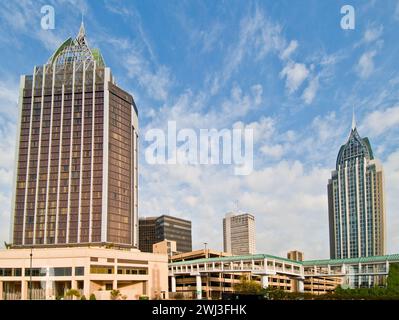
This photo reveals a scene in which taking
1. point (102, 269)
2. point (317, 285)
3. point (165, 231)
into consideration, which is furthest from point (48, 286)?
point (165, 231)

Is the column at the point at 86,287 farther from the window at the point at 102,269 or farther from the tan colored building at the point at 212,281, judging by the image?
the tan colored building at the point at 212,281

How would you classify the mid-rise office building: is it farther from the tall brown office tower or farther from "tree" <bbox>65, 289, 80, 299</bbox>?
"tree" <bbox>65, 289, 80, 299</bbox>

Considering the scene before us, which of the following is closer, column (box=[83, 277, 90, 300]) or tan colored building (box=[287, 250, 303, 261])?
column (box=[83, 277, 90, 300])

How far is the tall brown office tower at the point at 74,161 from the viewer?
86.9 m

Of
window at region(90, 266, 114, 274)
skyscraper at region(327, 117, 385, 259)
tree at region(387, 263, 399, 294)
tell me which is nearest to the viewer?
tree at region(387, 263, 399, 294)

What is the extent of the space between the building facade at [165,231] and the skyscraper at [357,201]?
50438mm

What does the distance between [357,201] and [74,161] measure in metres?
95.2

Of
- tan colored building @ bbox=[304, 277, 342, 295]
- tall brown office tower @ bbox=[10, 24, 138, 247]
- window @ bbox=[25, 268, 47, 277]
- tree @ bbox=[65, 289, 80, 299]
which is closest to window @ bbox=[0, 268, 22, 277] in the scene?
window @ bbox=[25, 268, 47, 277]

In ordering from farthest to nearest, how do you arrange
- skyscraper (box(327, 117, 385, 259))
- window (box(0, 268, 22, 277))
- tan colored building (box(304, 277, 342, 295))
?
1. skyscraper (box(327, 117, 385, 259))
2. tan colored building (box(304, 277, 342, 295))
3. window (box(0, 268, 22, 277))

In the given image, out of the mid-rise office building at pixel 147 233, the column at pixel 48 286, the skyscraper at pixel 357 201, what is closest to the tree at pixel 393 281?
the column at pixel 48 286

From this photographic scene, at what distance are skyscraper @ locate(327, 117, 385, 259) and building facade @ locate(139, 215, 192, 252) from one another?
50438 mm

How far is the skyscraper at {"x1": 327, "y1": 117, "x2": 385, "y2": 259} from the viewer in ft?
458
